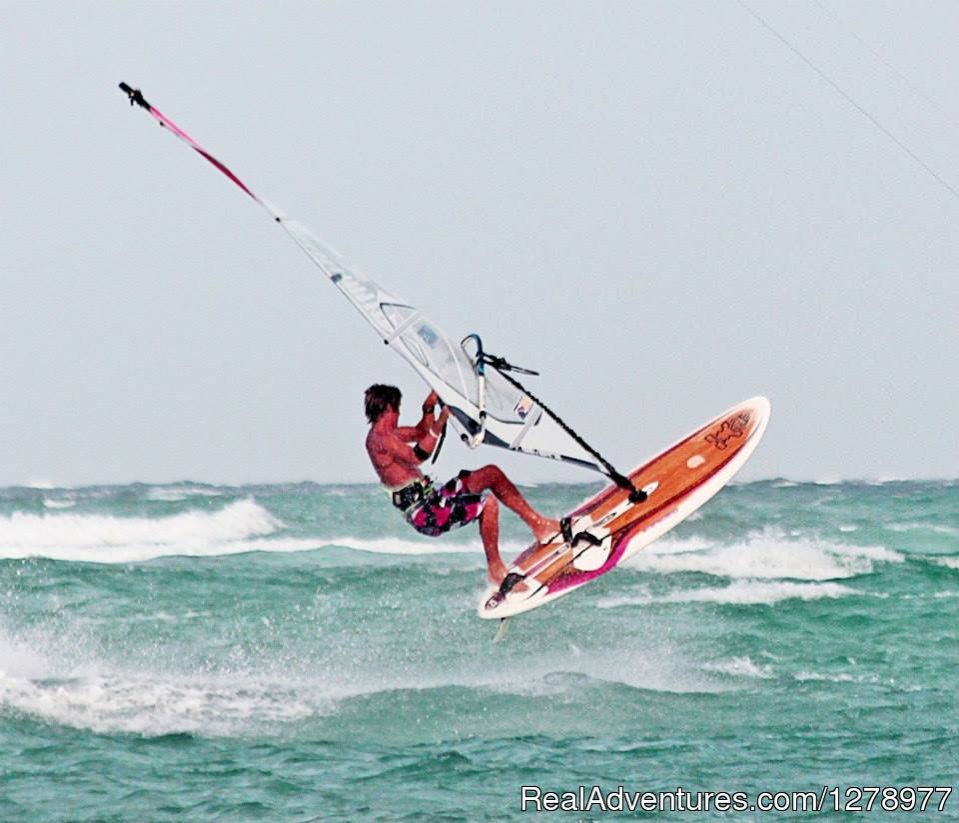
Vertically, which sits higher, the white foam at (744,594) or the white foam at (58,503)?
the white foam at (58,503)

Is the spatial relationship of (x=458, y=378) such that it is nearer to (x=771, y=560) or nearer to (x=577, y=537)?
(x=577, y=537)

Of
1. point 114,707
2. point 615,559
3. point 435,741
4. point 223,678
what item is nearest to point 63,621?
point 223,678

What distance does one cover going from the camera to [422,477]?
7285 millimetres

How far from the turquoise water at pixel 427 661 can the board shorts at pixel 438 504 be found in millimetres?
1674

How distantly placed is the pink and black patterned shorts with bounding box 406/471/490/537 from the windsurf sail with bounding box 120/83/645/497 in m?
0.33

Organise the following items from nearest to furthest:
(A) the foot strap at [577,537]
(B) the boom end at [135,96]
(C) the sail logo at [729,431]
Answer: (B) the boom end at [135,96] → (A) the foot strap at [577,537] → (C) the sail logo at [729,431]

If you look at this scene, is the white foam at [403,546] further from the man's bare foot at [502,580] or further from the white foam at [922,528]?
the man's bare foot at [502,580]

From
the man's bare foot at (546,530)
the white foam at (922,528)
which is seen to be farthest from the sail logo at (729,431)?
the white foam at (922,528)

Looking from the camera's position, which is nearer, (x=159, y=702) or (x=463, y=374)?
(x=463, y=374)

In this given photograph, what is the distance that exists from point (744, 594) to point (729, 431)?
27.6 feet

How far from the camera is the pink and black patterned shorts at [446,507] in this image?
23.9 ft

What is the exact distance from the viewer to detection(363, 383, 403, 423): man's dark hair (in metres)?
7.15

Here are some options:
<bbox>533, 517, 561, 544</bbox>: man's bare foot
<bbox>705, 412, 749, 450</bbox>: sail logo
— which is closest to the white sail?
<bbox>533, 517, 561, 544</bbox>: man's bare foot

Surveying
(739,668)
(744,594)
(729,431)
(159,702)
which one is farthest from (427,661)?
(729,431)
